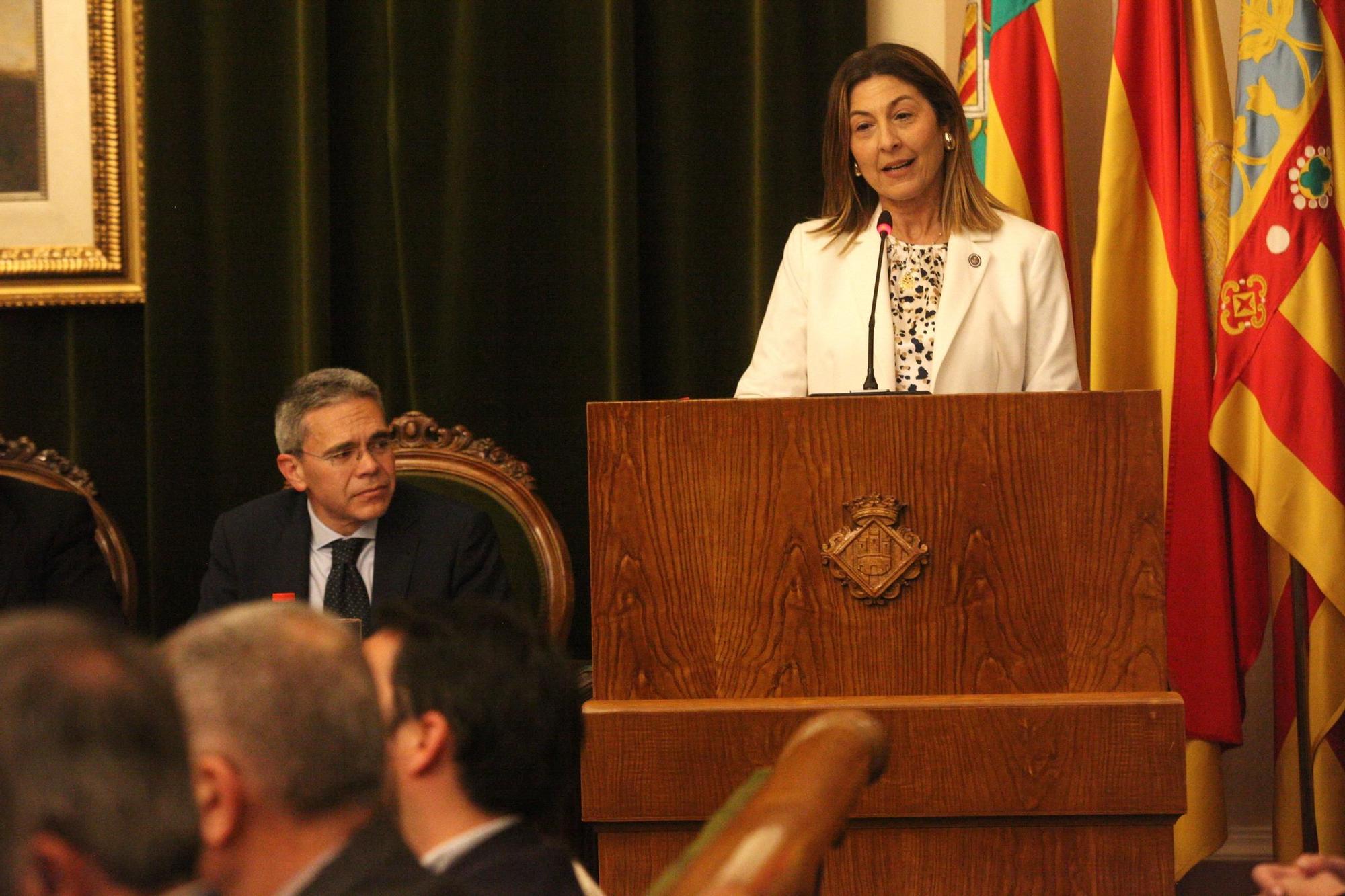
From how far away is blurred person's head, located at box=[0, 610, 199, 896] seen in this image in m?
0.80

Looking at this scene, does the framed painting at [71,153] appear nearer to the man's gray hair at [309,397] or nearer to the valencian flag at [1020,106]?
the man's gray hair at [309,397]

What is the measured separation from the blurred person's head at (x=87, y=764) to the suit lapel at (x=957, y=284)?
8.44 ft

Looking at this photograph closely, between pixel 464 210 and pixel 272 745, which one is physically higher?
pixel 464 210

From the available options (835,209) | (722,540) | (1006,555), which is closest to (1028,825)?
(1006,555)

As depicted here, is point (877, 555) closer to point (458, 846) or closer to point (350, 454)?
point (458, 846)

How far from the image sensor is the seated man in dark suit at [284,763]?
120cm

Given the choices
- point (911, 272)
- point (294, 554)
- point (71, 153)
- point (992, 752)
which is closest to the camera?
point (992, 752)

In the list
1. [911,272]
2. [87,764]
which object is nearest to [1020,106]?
[911,272]

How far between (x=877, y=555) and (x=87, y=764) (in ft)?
5.80

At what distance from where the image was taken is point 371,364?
4520mm

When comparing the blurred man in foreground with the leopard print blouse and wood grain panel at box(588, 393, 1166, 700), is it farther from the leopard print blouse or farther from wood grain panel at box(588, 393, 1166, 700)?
the leopard print blouse

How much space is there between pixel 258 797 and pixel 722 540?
1.36 m

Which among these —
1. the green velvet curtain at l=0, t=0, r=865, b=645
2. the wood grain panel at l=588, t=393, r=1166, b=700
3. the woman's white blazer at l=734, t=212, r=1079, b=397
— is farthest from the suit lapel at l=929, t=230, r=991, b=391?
the green velvet curtain at l=0, t=0, r=865, b=645

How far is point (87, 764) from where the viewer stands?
31.9 inches
